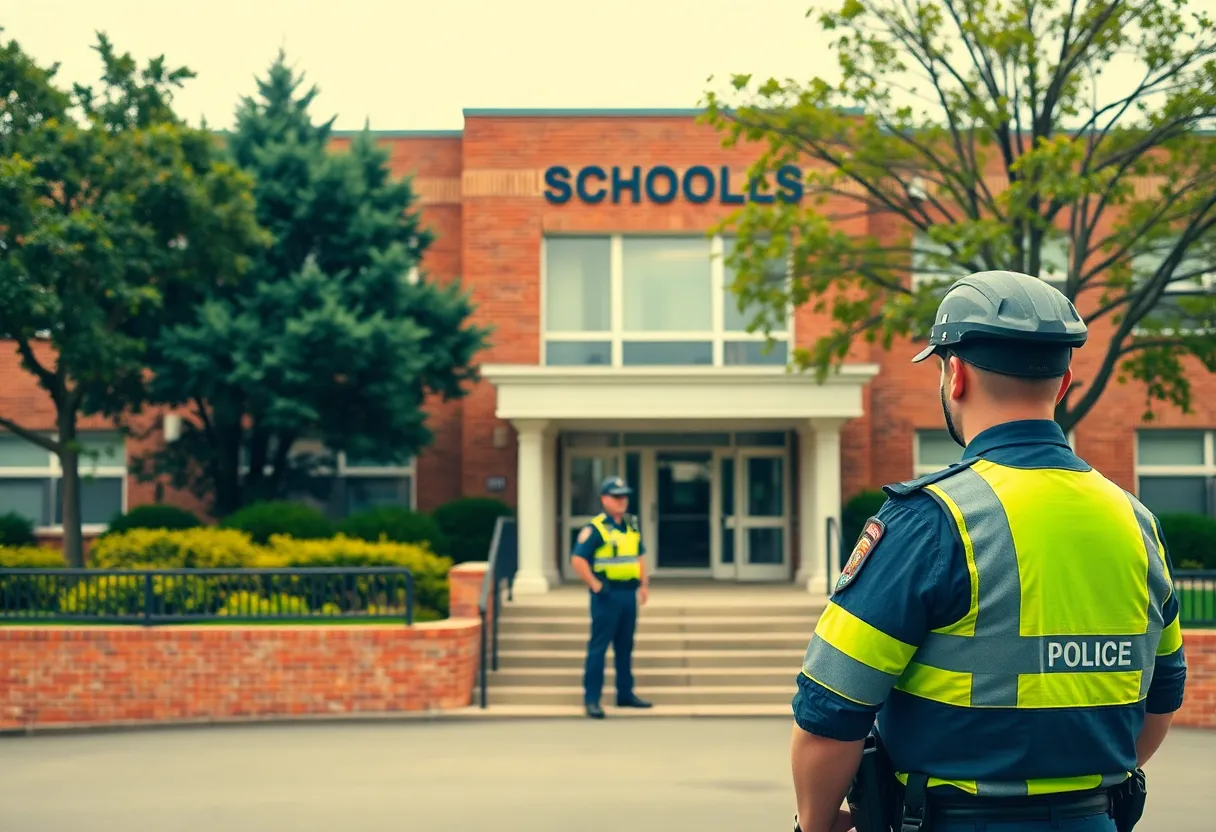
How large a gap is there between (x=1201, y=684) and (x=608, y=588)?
16.9 feet

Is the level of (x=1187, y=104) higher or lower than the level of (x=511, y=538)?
higher

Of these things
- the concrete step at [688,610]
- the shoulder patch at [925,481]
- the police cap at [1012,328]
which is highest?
Answer: the police cap at [1012,328]

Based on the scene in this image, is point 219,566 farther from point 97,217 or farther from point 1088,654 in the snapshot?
point 1088,654

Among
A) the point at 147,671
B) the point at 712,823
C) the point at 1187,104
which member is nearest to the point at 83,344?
the point at 147,671

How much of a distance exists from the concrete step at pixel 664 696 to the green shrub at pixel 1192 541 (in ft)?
28.2

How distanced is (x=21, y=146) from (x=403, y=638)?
26.1ft

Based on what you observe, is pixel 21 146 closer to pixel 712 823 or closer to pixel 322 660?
pixel 322 660

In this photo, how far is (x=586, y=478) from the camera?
20.3 meters

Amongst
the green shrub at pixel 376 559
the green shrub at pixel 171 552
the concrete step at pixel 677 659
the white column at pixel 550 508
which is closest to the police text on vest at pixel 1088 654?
the concrete step at pixel 677 659

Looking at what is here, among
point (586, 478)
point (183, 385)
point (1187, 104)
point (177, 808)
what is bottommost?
point (177, 808)

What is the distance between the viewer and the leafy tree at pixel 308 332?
1703cm

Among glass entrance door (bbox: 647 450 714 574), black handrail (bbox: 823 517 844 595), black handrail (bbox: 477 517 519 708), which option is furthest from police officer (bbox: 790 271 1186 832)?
glass entrance door (bbox: 647 450 714 574)

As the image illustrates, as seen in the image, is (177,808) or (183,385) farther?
(183,385)

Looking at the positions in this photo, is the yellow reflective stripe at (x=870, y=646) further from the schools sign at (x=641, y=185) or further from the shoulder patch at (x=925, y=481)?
the schools sign at (x=641, y=185)
